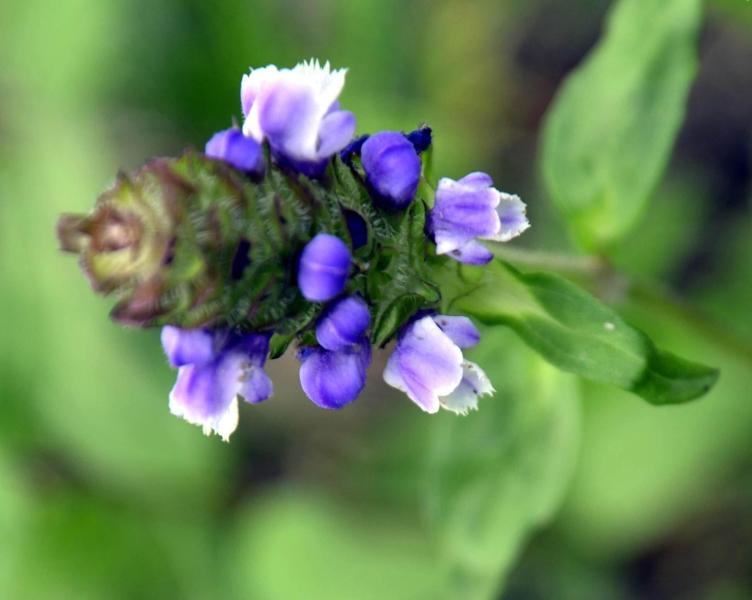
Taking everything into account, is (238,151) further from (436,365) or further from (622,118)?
(622,118)

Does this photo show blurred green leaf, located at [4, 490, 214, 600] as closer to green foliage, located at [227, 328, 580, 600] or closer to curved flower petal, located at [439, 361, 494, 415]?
green foliage, located at [227, 328, 580, 600]

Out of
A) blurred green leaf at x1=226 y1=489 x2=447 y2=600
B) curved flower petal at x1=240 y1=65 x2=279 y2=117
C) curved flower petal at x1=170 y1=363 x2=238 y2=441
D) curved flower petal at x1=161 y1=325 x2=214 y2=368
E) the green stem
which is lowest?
blurred green leaf at x1=226 y1=489 x2=447 y2=600

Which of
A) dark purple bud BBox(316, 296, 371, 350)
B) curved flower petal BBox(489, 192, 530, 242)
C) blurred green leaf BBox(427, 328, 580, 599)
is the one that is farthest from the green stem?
dark purple bud BBox(316, 296, 371, 350)

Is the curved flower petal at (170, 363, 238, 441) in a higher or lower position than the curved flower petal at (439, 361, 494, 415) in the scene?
higher

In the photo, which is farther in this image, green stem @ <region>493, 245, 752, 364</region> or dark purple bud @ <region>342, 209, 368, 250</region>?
green stem @ <region>493, 245, 752, 364</region>

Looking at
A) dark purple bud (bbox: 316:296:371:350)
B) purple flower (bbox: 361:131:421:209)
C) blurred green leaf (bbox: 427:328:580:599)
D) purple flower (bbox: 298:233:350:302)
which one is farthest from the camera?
blurred green leaf (bbox: 427:328:580:599)

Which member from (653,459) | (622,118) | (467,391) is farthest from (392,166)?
(653,459)

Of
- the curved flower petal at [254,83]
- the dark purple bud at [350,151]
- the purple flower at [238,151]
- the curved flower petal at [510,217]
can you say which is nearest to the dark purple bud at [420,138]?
the dark purple bud at [350,151]
